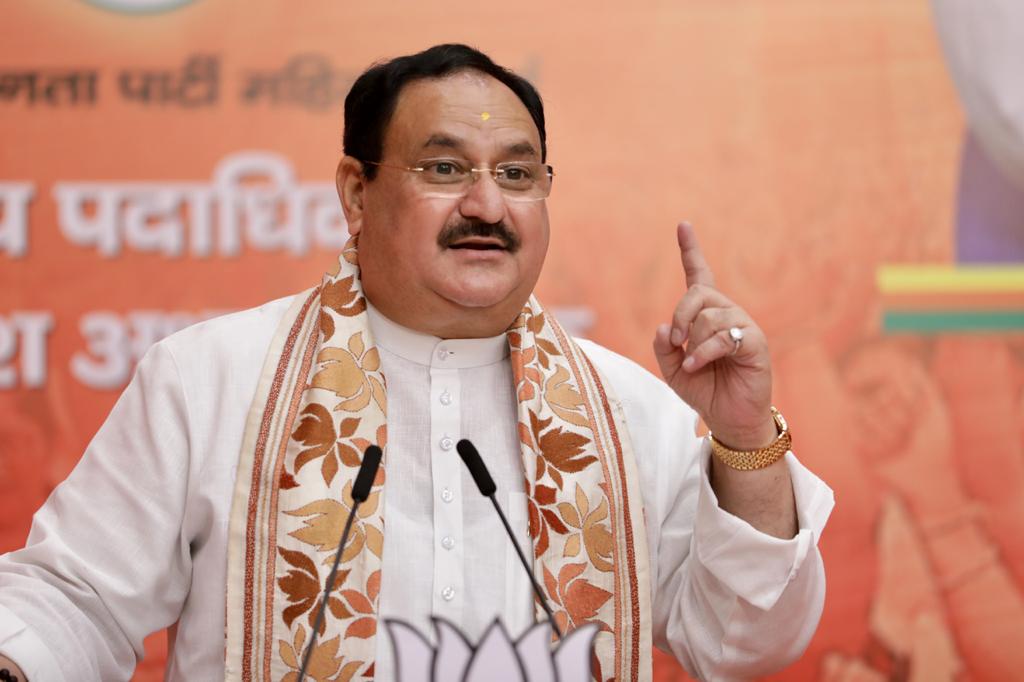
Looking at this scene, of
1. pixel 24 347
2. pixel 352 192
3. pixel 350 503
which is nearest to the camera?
pixel 350 503

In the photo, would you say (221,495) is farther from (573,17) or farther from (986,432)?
(986,432)

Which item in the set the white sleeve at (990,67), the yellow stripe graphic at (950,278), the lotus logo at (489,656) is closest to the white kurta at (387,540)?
the lotus logo at (489,656)

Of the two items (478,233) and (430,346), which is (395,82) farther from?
(430,346)

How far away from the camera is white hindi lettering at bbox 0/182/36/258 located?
3.21 meters

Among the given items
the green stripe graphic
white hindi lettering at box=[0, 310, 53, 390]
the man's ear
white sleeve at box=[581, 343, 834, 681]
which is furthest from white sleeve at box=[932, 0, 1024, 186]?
white hindi lettering at box=[0, 310, 53, 390]

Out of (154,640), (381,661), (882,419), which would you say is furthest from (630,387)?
(154,640)

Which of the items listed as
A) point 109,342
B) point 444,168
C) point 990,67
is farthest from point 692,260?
point 109,342

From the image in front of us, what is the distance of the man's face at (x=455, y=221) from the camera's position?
75.5 inches

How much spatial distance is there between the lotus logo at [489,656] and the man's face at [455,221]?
751 millimetres

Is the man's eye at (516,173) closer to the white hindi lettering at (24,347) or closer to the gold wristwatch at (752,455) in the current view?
the gold wristwatch at (752,455)

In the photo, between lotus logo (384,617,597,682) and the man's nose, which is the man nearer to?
the man's nose

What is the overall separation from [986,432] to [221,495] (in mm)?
2239

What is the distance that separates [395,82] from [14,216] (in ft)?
5.41

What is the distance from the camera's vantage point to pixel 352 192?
2123 millimetres
